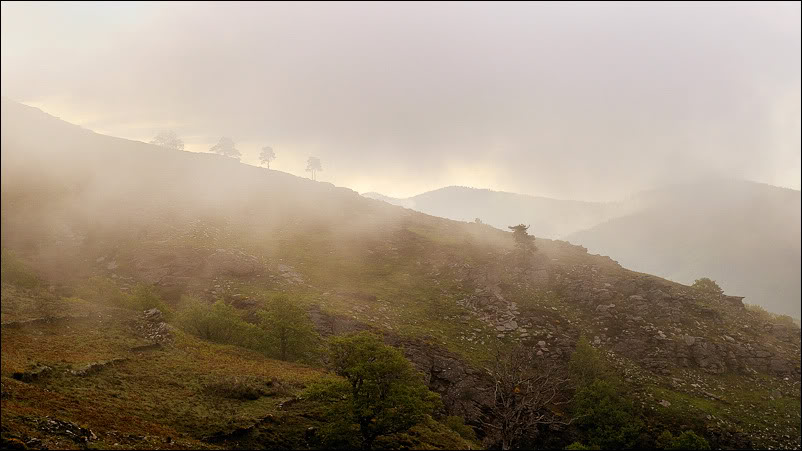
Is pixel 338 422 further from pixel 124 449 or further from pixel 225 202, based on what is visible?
pixel 225 202

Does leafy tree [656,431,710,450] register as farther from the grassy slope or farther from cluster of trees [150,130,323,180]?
cluster of trees [150,130,323,180]

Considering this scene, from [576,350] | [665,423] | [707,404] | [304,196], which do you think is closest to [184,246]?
[304,196]

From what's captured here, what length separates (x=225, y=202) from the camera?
111m

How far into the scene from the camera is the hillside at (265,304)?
19875mm

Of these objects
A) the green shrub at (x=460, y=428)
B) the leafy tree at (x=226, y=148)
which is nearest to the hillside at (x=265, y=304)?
the green shrub at (x=460, y=428)

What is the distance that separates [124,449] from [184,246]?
211 ft

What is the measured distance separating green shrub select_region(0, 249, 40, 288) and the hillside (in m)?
0.12

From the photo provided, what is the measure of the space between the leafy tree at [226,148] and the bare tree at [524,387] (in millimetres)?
129971

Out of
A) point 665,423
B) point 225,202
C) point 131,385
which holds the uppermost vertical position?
point 225,202

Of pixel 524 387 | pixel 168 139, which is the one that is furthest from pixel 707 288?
pixel 168 139

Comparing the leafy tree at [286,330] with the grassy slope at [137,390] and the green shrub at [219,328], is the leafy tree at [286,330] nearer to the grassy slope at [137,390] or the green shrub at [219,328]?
the green shrub at [219,328]

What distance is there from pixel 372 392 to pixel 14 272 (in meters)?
22.3

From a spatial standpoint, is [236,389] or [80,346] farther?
[236,389]

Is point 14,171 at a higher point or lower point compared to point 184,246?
higher
